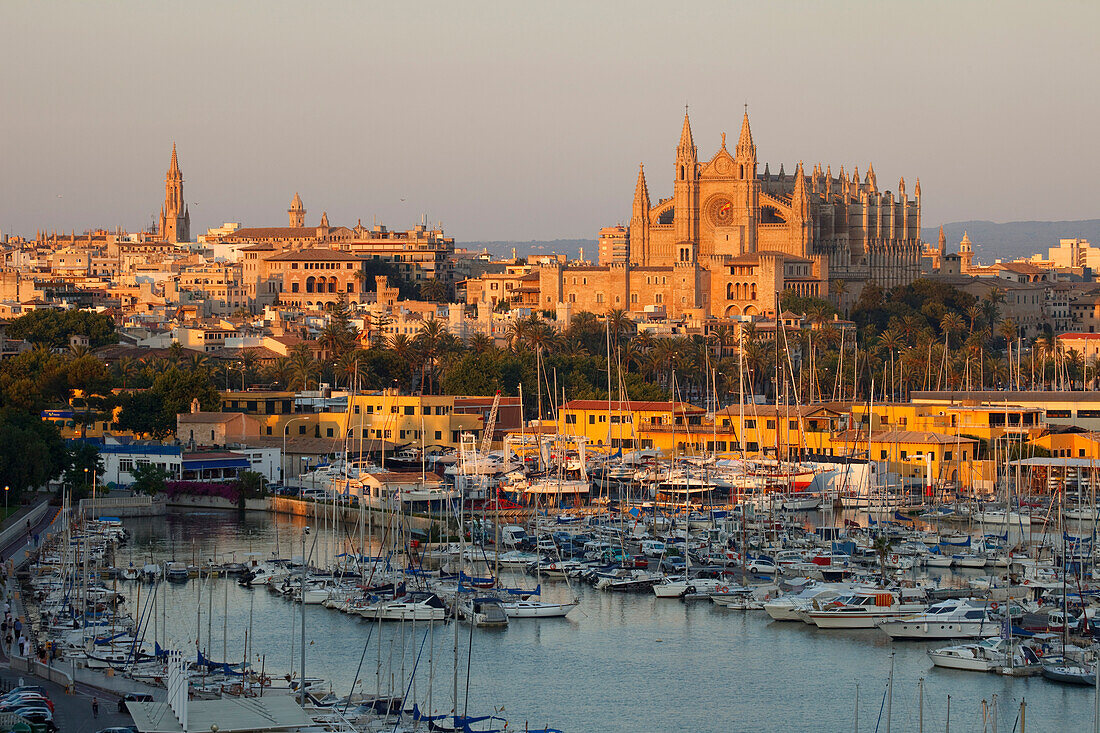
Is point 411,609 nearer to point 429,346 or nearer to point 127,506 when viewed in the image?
point 127,506

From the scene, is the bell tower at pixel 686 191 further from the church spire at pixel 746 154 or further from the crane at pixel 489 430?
the crane at pixel 489 430

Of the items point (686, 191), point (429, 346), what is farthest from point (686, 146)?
point (429, 346)

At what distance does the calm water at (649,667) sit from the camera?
4053 cm

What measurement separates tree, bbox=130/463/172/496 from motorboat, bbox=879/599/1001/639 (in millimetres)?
30659

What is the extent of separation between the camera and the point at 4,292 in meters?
144

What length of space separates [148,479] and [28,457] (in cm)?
733

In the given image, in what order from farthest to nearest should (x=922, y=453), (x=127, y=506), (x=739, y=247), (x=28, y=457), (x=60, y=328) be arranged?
(x=739, y=247) → (x=60, y=328) → (x=922, y=453) → (x=127, y=506) → (x=28, y=457)

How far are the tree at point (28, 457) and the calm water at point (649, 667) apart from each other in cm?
1166

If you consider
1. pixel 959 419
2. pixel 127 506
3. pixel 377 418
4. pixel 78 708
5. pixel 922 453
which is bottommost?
pixel 78 708

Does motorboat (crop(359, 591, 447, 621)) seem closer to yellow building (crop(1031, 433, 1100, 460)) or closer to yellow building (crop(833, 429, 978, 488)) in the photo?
yellow building (crop(833, 429, 978, 488))

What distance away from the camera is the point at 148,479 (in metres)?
70.0

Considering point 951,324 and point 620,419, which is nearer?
point 620,419

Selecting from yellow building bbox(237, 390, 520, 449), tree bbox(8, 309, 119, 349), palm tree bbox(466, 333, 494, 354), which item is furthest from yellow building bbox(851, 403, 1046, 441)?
tree bbox(8, 309, 119, 349)

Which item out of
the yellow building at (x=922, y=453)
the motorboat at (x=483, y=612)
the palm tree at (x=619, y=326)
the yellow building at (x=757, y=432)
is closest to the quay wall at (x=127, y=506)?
the motorboat at (x=483, y=612)
